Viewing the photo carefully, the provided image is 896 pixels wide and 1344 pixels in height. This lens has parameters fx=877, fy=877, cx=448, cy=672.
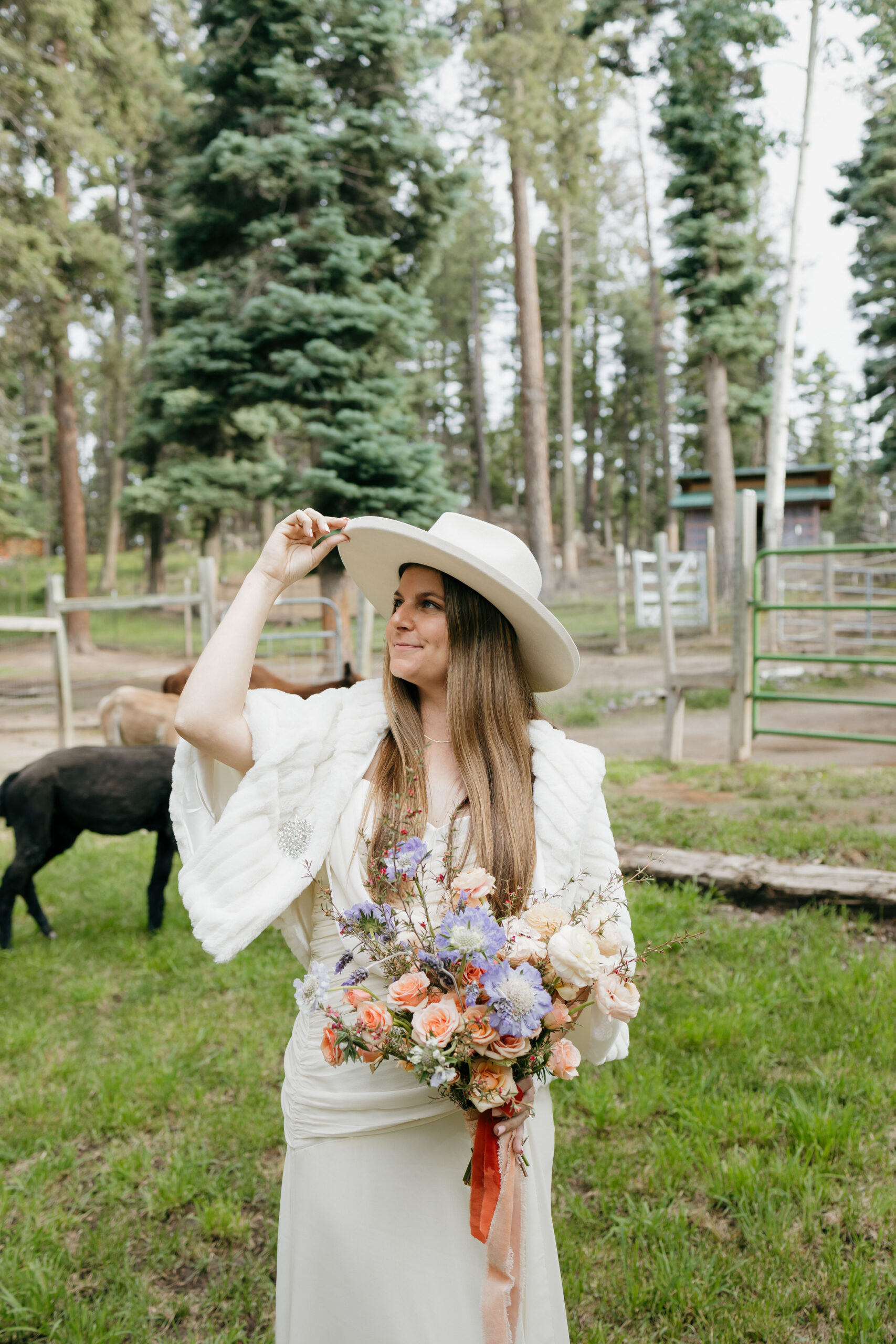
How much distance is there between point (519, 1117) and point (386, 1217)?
0.39 meters

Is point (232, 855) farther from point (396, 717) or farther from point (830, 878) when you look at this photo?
point (830, 878)

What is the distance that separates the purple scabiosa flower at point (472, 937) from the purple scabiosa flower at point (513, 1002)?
3 cm

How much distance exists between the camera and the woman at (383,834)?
1531 millimetres

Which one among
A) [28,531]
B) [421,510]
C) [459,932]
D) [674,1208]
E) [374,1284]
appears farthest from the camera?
[28,531]

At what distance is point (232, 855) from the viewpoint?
5.11 feet

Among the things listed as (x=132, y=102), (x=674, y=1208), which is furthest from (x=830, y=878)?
(x=132, y=102)

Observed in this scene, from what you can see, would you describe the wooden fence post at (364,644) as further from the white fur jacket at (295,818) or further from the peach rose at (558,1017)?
the peach rose at (558,1017)

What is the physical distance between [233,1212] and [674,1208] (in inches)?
53.0

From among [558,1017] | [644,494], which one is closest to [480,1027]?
[558,1017]

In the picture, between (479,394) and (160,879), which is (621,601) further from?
(479,394)

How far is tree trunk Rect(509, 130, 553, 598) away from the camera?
16688mm

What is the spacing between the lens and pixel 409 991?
1.28 m

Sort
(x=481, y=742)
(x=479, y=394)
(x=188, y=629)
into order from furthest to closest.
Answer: (x=479, y=394), (x=188, y=629), (x=481, y=742)

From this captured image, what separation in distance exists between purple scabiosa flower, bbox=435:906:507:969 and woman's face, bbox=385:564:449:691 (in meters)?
0.62
